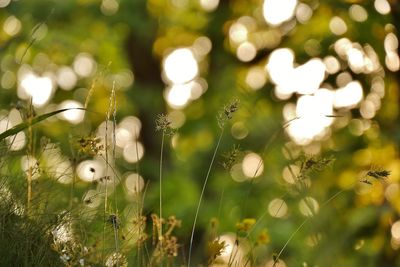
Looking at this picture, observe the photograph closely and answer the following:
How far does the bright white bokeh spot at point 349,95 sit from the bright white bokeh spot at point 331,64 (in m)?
0.18

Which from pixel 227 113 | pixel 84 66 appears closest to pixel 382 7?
pixel 227 113

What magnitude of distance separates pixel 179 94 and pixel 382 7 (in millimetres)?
6564

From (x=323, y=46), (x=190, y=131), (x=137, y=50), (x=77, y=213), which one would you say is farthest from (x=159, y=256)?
(x=137, y=50)

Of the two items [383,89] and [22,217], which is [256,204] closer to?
[383,89]

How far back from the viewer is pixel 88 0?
421 inches

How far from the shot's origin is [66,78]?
551 inches

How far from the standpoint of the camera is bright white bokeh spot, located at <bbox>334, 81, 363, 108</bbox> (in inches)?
277

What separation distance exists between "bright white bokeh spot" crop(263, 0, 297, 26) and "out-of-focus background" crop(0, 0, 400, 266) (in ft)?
Result: 0.08

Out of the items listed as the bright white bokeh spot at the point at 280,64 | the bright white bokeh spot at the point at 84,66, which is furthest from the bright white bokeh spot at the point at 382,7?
the bright white bokeh spot at the point at 84,66

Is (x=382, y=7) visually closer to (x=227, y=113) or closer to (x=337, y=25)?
(x=337, y=25)

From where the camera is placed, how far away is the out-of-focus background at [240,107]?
4078mm

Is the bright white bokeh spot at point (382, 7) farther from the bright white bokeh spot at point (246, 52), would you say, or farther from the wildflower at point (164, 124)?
the bright white bokeh spot at point (246, 52)

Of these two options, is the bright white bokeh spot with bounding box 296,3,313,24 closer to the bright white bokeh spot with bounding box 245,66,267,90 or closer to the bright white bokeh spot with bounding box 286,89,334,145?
the bright white bokeh spot with bounding box 245,66,267,90

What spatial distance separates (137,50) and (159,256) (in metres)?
10.3
